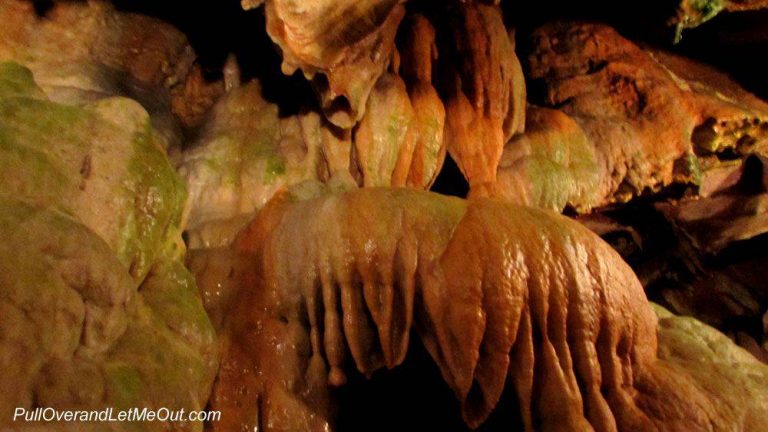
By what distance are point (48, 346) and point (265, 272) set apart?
1.28 m

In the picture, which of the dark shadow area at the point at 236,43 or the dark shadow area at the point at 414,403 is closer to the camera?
the dark shadow area at the point at 414,403

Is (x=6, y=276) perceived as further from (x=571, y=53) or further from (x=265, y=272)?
(x=571, y=53)

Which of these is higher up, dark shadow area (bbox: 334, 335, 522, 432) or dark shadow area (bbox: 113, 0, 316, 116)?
dark shadow area (bbox: 113, 0, 316, 116)

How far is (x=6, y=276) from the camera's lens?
1.79 meters

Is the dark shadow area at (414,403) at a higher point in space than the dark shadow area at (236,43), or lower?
lower

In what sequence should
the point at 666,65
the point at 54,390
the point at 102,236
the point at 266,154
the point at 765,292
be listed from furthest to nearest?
1. the point at 765,292
2. the point at 666,65
3. the point at 266,154
4. the point at 102,236
5. the point at 54,390

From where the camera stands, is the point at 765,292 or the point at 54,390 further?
the point at 765,292

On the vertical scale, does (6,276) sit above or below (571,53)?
above

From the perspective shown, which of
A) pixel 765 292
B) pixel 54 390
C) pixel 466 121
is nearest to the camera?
pixel 54 390

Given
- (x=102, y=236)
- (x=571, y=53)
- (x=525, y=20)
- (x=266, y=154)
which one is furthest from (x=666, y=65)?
(x=102, y=236)

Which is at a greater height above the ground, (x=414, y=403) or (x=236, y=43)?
(x=236, y=43)

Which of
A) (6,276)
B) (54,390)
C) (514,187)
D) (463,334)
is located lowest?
(514,187)

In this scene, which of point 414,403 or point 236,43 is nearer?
point 414,403

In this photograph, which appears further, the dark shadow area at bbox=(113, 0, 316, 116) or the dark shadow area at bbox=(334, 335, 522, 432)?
the dark shadow area at bbox=(113, 0, 316, 116)
